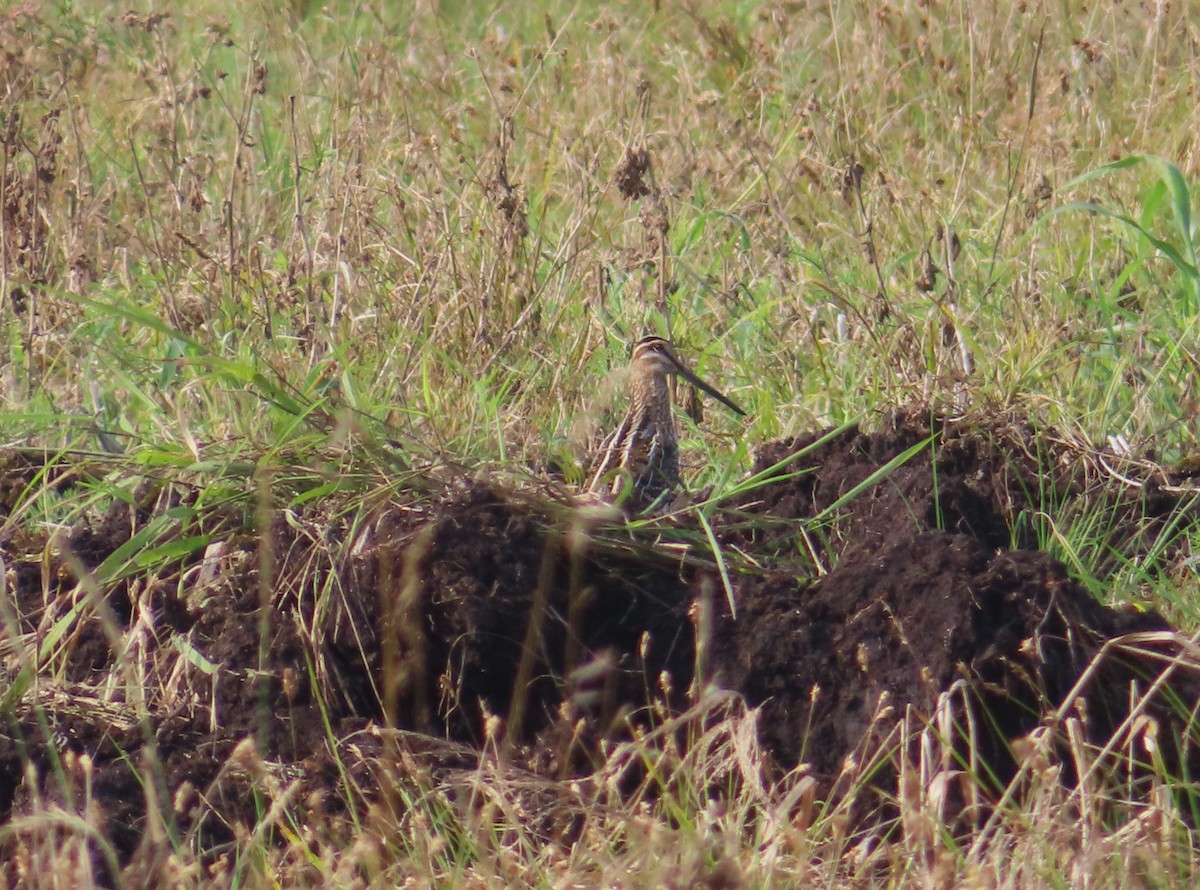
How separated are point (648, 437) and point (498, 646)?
1220 mm

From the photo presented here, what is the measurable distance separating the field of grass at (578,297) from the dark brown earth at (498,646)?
0.29 feet

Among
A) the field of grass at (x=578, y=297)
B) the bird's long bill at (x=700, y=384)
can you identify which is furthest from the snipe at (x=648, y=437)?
the field of grass at (x=578, y=297)

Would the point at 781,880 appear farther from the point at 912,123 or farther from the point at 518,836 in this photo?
the point at 912,123

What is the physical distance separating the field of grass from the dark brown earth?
3.5 inches

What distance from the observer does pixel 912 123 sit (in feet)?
24.1

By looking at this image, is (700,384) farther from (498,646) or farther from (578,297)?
(498,646)

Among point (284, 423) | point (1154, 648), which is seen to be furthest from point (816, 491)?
point (284, 423)

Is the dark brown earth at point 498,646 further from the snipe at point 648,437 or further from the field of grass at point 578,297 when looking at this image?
the snipe at point 648,437

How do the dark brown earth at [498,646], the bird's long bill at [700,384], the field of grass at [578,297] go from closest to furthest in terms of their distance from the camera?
the field of grass at [578,297] → the dark brown earth at [498,646] → the bird's long bill at [700,384]

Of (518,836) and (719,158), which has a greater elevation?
(719,158)

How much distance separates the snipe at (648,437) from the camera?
13.7 feet

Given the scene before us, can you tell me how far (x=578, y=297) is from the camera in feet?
18.5

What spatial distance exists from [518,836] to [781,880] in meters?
0.47

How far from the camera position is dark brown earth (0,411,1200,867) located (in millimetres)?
3316
